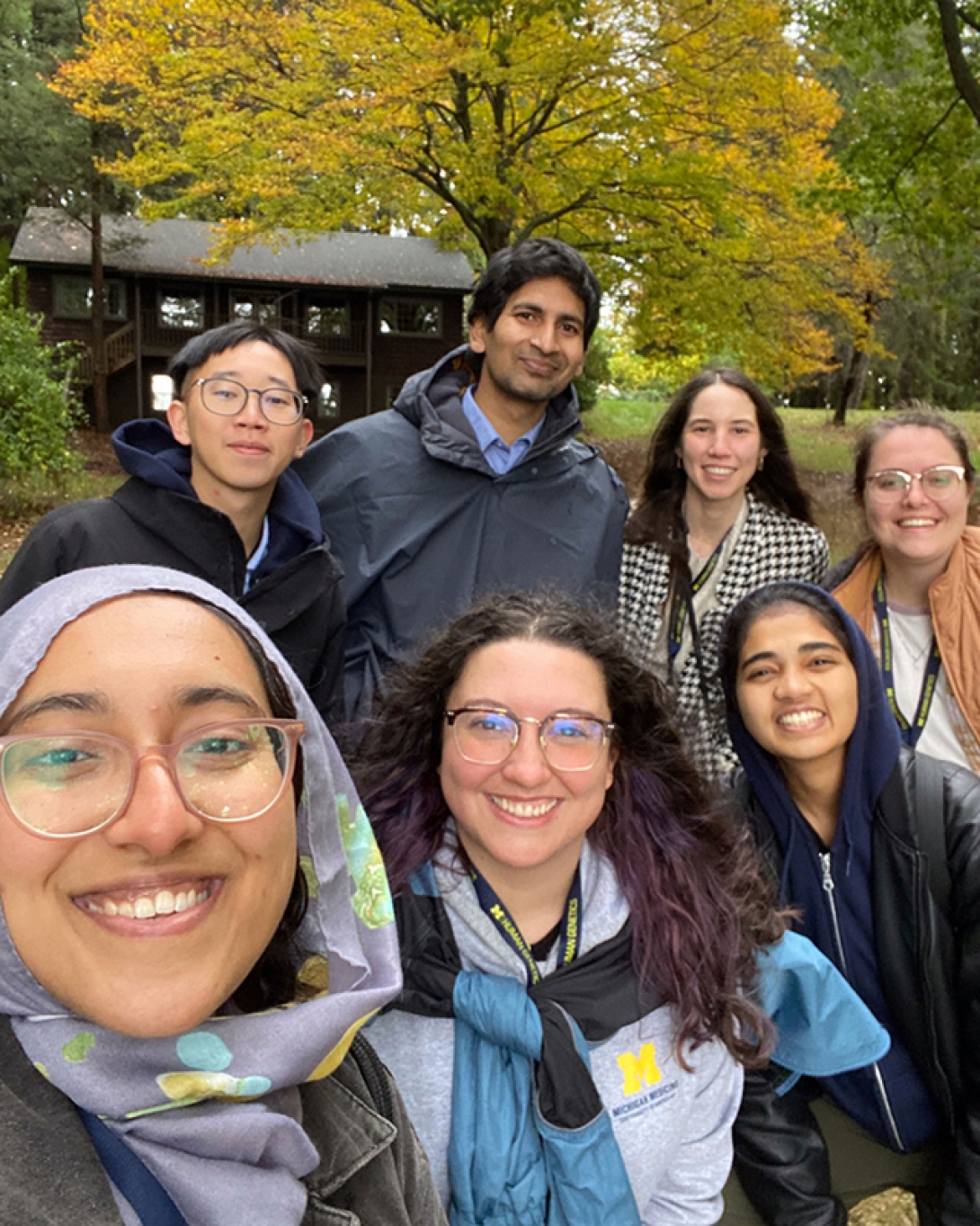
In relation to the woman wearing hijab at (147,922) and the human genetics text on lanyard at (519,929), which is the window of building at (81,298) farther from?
the woman wearing hijab at (147,922)

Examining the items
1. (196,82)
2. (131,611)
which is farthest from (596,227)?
(131,611)

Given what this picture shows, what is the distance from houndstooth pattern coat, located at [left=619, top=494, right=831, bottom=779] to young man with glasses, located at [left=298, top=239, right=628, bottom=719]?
0.36 ft

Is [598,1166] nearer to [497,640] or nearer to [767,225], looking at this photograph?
[497,640]

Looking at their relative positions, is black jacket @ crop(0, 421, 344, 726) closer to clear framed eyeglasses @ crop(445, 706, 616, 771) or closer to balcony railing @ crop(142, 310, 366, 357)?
clear framed eyeglasses @ crop(445, 706, 616, 771)

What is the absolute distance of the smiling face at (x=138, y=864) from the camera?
1.24m

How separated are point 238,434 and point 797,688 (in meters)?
1.90

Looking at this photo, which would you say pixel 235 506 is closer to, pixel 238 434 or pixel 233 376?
pixel 238 434

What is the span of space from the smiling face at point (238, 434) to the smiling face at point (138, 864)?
6.31ft

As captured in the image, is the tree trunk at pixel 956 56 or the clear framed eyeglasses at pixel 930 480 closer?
the clear framed eyeglasses at pixel 930 480

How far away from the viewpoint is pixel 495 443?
385 centimetres

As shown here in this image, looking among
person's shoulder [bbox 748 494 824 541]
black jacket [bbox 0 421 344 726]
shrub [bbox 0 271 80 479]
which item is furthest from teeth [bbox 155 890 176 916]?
shrub [bbox 0 271 80 479]

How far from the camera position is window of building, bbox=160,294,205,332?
26.1 m

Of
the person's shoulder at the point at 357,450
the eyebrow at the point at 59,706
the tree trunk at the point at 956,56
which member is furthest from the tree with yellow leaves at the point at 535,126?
the eyebrow at the point at 59,706

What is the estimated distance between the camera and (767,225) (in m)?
12.3
